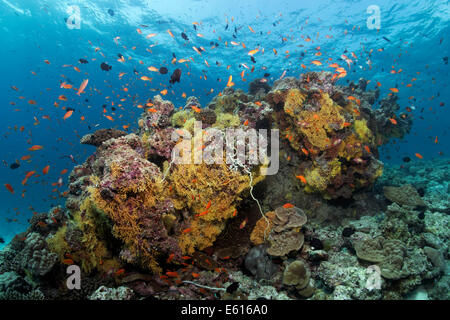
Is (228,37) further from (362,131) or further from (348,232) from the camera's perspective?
(348,232)

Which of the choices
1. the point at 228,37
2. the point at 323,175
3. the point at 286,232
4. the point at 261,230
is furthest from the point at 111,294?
the point at 228,37

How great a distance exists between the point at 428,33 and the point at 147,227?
34862 millimetres

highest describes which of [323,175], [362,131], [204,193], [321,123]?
[321,123]

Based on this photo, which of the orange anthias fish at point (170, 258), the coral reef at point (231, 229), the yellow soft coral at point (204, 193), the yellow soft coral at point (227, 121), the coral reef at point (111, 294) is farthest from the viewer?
the yellow soft coral at point (227, 121)

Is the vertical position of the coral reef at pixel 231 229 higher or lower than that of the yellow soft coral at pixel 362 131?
lower

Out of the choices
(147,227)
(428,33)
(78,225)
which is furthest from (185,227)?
(428,33)

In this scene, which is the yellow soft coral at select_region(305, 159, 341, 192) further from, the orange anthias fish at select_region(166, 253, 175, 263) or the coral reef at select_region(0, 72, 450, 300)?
the orange anthias fish at select_region(166, 253, 175, 263)

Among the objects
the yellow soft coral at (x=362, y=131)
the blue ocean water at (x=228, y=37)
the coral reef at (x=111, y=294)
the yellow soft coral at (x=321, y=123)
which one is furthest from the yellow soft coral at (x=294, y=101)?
the blue ocean water at (x=228, y=37)

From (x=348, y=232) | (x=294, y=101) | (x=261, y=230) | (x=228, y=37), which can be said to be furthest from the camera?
(x=228, y=37)

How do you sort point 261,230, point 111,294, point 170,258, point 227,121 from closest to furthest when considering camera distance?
point 111,294
point 170,258
point 261,230
point 227,121

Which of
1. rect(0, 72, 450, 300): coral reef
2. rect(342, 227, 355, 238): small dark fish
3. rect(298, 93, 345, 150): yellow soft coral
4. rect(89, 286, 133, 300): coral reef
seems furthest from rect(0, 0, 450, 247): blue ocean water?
rect(89, 286, 133, 300): coral reef

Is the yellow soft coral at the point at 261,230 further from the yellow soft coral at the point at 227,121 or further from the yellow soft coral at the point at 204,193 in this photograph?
the yellow soft coral at the point at 227,121

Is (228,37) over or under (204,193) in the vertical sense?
over

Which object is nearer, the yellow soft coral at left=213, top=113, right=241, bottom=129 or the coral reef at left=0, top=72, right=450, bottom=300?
the coral reef at left=0, top=72, right=450, bottom=300
